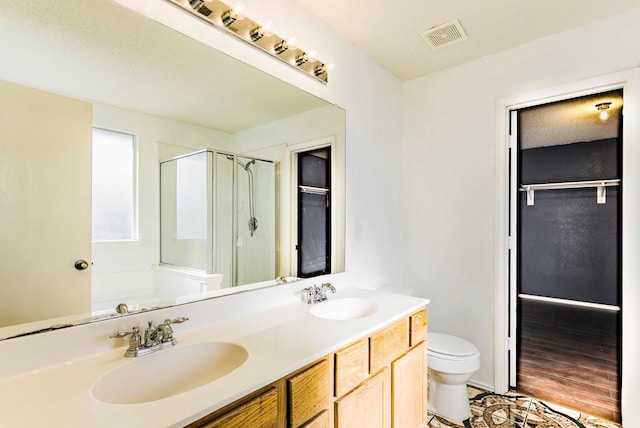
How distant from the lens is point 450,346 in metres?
2.16

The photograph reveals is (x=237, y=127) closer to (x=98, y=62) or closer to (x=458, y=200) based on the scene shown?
(x=98, y=62)

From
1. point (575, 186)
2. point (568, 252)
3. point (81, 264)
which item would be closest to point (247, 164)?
point (81, 264)

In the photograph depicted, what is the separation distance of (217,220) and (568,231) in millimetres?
3509

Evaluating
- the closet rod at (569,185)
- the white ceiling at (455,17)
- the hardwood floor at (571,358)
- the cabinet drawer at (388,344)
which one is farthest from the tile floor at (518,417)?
the white ceiling at (455,17)

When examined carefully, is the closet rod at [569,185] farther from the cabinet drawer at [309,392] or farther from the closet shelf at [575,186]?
the cabinet drawer at [309,392]

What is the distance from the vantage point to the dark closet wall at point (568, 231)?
2945mm

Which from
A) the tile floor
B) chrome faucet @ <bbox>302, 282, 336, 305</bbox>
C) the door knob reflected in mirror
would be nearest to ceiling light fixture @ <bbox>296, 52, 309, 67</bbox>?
chrome faucet @ <bbox>302, 282, 336, 305</bbox>

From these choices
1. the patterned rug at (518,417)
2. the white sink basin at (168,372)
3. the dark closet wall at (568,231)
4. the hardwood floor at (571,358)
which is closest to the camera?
the white sink basin at (168,372)

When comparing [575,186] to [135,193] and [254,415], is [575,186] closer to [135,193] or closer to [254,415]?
[254,415]

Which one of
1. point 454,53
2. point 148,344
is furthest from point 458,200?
point 148,344

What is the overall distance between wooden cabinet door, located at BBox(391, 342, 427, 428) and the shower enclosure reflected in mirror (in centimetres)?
81

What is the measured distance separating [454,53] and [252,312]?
229 centimetres

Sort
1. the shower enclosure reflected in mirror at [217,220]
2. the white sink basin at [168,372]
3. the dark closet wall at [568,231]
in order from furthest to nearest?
the dark closet wall at [568,231]
the shower enclosure reflected in mirror at [217,220]
the white sink basin at [168,372]

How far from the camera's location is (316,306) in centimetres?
177
